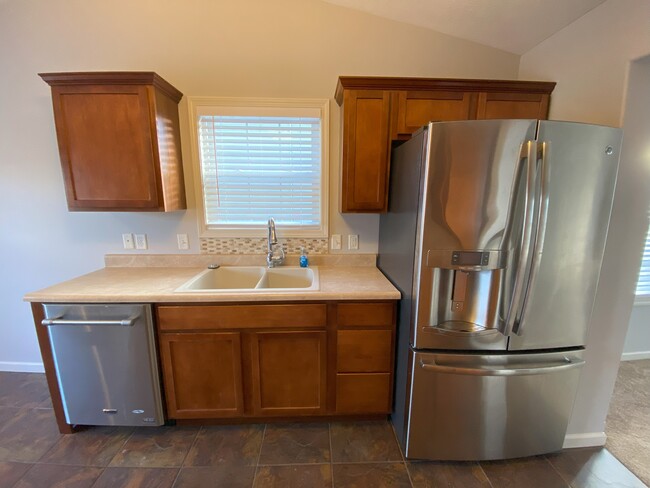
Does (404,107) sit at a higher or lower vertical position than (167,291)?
higher

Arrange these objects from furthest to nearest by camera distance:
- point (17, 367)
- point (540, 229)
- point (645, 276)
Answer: point (645, 276) → point (17, 367) → point (540, 229)

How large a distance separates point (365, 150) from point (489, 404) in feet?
5.22

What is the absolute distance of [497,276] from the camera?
1.26 meters

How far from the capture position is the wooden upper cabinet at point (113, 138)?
160 cm

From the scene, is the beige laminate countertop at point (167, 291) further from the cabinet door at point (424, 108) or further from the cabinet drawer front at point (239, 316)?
the cabinet door at point (424, 108)

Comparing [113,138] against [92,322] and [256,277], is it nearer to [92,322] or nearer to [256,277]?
[92,322]

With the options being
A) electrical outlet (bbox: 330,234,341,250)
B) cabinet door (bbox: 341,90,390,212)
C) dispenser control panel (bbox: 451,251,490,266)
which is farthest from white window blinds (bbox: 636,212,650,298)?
electrical outlet (bbox: 330,234,341,250)

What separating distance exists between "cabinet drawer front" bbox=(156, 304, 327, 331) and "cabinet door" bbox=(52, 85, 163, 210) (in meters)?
0.74

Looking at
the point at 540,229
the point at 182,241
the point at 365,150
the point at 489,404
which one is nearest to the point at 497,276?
the point at 540,229

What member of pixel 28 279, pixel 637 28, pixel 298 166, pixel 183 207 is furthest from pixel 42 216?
pixel 637 28

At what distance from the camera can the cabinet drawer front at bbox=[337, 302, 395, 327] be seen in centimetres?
160

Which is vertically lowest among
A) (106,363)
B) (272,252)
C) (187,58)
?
(106,363)

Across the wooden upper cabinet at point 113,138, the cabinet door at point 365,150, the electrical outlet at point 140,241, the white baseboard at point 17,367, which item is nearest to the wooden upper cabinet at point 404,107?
the cabinet door at point 365,150

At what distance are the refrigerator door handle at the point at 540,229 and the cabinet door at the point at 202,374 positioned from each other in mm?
1500
